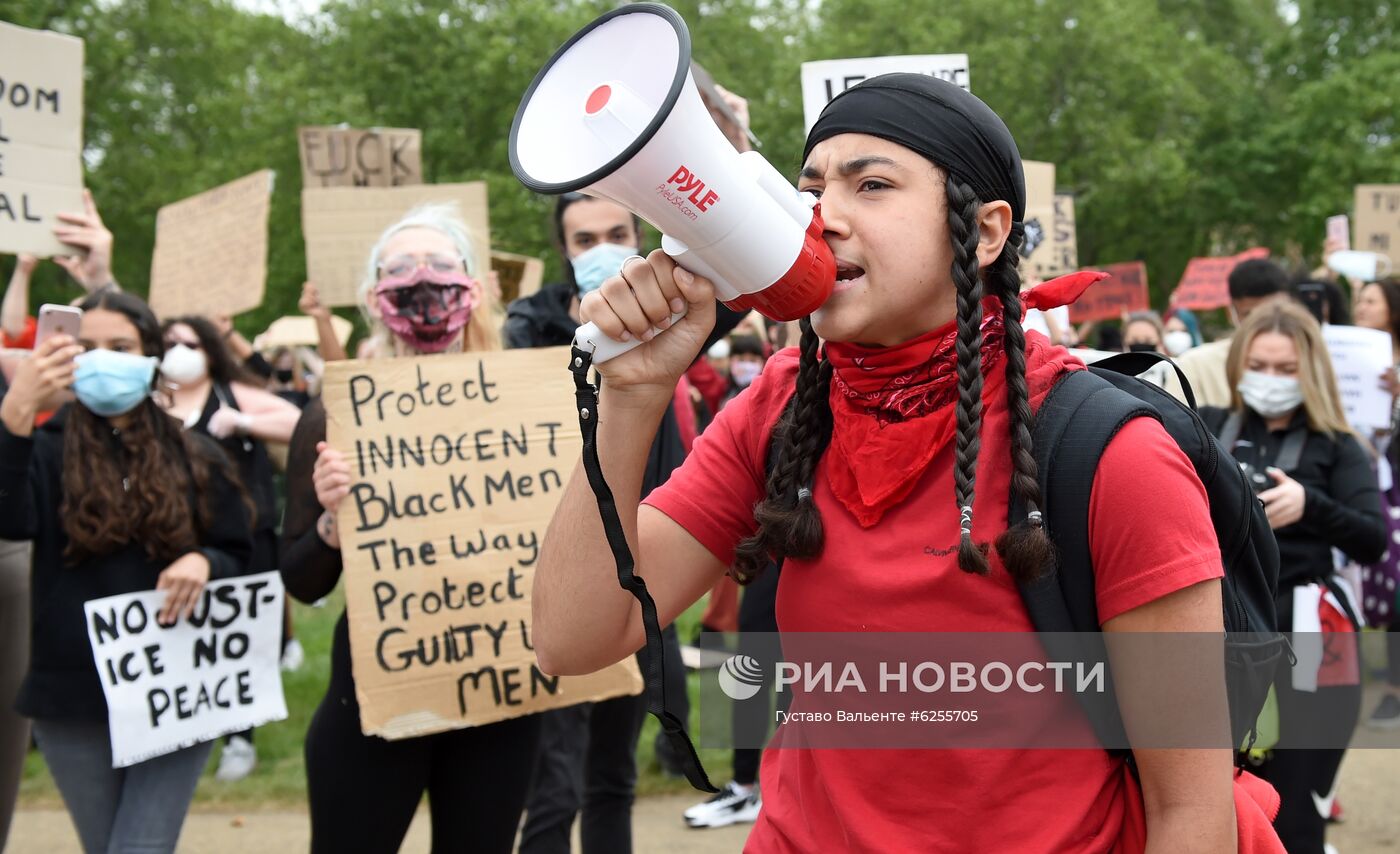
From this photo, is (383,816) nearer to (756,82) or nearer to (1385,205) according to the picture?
(1385,205)

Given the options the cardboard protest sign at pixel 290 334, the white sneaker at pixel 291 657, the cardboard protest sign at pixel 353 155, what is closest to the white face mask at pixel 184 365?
the cardboard protest sign at pixel 353 155

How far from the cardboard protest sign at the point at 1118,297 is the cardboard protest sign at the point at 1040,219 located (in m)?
5.82

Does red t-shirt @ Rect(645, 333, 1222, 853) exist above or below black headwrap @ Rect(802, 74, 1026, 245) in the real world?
below

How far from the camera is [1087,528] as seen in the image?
1642 mm

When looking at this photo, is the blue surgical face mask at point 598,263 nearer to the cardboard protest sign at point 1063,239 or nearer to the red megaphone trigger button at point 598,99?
the red megaphone trigger button at point 598,99

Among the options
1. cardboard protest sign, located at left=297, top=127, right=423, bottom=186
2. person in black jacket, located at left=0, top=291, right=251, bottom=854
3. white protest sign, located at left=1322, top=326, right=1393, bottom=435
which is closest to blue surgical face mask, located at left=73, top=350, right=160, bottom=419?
person in black jacket, located at left=0, top=291, right=251, bottom=854

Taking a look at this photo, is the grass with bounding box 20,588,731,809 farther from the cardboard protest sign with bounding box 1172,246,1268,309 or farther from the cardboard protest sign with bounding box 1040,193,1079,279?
the cardboard protest sign with bounding box 1172,246,1268,309

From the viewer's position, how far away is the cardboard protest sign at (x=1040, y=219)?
6.02 metres

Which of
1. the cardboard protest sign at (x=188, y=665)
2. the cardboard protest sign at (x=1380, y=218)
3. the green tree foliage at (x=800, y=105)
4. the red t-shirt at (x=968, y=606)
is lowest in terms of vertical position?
the cardboard protest sign at (x=188, y=665)

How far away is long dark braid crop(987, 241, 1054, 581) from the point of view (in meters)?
1.60

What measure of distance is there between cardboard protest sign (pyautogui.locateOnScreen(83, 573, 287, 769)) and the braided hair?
2312mm

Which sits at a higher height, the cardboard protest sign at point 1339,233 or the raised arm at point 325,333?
the cardboard protest sign at point 1339,233

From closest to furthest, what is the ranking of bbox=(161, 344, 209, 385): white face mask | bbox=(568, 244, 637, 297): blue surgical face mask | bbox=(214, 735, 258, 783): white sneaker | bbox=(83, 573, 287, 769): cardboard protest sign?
1. bbox=(83, 573, 287, 769): cardboard protest sign
2. bbox=(568, 244, 637, 297): blue surgical face mask
3. bbox=(161, 344, 209, 385): white face mask
4. bbox=(214, 735, 258, 783): white sneaker


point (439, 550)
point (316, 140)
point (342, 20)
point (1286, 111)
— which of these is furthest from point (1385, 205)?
point (342, 20)
